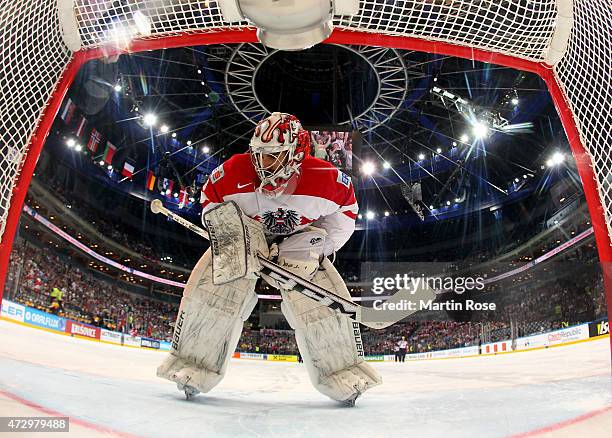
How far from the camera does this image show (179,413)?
3.85ft

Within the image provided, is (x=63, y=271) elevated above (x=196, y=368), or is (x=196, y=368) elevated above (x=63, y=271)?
(x=63, y=271)

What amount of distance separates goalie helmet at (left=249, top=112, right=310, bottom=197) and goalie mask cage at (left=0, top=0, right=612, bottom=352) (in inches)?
11.4

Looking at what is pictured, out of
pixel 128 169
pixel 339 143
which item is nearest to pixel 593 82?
pixel 339 143

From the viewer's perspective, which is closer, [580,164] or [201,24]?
[201,24]

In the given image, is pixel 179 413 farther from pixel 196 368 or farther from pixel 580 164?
pixel 580 164

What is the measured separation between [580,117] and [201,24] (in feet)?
4.06

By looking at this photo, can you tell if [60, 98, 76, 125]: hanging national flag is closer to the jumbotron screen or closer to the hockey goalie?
the jumbotron screen

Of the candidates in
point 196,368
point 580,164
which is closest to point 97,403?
point 196,368

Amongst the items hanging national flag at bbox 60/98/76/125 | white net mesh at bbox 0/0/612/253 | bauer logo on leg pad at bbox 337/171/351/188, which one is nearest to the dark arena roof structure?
white net mesh at bbox 0/0/612/253

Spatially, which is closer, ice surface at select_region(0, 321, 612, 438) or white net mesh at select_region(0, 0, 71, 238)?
ice surface at select_region(0, 321, 612, 438)

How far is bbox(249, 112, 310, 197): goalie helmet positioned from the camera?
144cm

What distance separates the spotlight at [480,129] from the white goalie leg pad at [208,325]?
24.3ft

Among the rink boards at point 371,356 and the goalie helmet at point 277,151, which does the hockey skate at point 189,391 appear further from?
the rink boards at point 371,356

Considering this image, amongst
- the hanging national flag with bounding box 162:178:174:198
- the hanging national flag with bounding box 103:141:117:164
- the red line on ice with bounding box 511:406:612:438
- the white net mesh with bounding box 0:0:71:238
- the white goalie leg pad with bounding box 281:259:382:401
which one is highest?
the hanging national flag with bounding box 103:141:117:164
